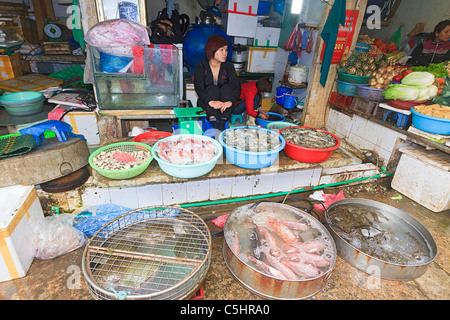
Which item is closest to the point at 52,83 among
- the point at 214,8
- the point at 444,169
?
the point at 214,8

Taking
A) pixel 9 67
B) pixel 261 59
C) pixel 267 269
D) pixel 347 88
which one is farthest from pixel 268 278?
pixel 9 67

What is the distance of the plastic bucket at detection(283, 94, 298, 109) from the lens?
6.08 metres

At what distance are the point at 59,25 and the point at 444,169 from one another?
349 inches

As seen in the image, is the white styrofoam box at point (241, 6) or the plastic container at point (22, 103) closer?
the plastic container at point (22, 103)

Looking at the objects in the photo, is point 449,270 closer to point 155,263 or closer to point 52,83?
point 155,263

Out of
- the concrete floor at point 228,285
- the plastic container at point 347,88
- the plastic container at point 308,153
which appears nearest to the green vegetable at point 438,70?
the plastic container at point 347,88

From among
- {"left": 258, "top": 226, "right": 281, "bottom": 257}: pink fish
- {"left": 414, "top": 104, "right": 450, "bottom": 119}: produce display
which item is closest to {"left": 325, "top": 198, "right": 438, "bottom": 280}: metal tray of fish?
{"left": 258, "top": 226, "right": 281, "bottom": 257}: pink fish

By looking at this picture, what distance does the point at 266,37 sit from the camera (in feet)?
23.9

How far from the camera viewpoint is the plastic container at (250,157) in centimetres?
285

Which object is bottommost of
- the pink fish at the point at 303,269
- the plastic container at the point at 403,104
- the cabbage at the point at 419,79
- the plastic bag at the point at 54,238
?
the plastic bag at the point at 54,238

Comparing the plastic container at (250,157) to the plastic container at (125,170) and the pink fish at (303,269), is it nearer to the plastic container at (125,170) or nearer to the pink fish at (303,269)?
the plastic container at (125,170)

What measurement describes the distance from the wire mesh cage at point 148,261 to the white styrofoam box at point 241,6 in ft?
19.8

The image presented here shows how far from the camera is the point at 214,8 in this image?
758cm

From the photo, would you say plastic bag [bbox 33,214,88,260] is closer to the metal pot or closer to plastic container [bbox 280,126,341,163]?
plastic container [bbox 280,126,341,163]
